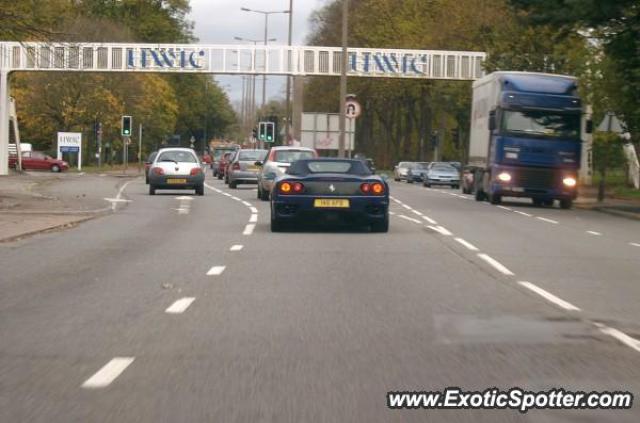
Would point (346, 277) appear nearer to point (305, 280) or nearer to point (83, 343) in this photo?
point (305, 280)

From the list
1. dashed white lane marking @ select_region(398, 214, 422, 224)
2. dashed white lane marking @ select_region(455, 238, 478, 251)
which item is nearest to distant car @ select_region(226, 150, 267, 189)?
dashed white lane marking @ select_region(398, 214, 422, 224)

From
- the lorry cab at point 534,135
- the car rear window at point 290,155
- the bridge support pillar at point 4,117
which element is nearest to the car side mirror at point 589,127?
the lorry cab at point 534,135

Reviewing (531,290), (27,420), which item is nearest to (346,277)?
(531,290)

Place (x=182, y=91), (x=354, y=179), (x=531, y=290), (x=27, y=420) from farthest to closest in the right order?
(x=182, y=91) < (x=354, y=179) < (x=531, y=290) < (x=27, y=420)

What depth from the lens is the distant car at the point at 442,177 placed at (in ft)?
202

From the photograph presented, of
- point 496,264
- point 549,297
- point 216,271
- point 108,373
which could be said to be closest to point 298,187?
point 496,264

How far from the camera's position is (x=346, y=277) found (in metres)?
14.4

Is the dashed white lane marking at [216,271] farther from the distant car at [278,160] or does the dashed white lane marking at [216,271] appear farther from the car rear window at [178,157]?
the car rear window at [178,157]

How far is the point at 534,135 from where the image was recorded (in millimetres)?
34594

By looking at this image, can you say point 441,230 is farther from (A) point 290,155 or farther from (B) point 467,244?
(A) point 290,155

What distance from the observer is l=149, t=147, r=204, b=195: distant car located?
122ft

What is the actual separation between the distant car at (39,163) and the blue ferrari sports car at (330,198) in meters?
56.6

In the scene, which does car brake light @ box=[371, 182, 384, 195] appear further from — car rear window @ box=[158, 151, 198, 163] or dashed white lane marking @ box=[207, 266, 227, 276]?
car rear window @ box=[158, 151, 198, 163]

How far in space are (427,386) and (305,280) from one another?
6.36 m
